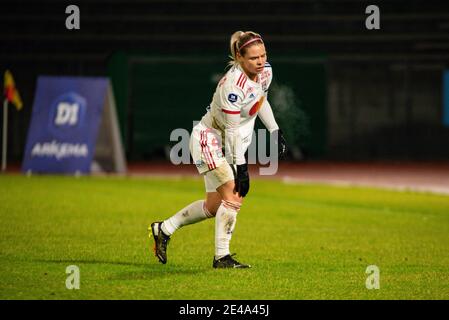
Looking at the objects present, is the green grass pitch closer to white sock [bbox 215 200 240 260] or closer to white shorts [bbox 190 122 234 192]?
white sock [bbox 215 200 240 260]

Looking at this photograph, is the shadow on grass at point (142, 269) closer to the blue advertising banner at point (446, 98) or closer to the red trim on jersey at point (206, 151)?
the red trim on jersey at point (206, 151)

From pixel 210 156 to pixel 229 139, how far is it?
1.10ft

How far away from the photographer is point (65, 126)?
79.2 feet

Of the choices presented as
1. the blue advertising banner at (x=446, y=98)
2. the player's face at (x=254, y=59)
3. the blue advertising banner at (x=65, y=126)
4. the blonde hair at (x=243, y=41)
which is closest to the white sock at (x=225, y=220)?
the player's face at (x=254, y=59)

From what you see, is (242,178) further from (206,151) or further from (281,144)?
(281,144)

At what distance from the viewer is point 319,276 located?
10055mm

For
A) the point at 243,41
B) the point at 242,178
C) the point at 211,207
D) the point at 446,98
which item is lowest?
the point at 211,207

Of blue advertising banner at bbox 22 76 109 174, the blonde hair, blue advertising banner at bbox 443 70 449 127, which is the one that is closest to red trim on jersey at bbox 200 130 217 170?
the blonde hair

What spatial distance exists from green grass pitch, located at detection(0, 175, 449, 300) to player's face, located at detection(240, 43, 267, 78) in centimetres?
194

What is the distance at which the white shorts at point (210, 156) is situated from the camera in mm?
10000

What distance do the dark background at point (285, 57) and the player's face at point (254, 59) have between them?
2287cm

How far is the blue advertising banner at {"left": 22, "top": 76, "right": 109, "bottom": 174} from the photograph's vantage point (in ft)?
78.6

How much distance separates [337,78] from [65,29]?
8.83 meters

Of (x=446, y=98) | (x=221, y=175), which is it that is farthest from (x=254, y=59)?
(x=446, y=98)
